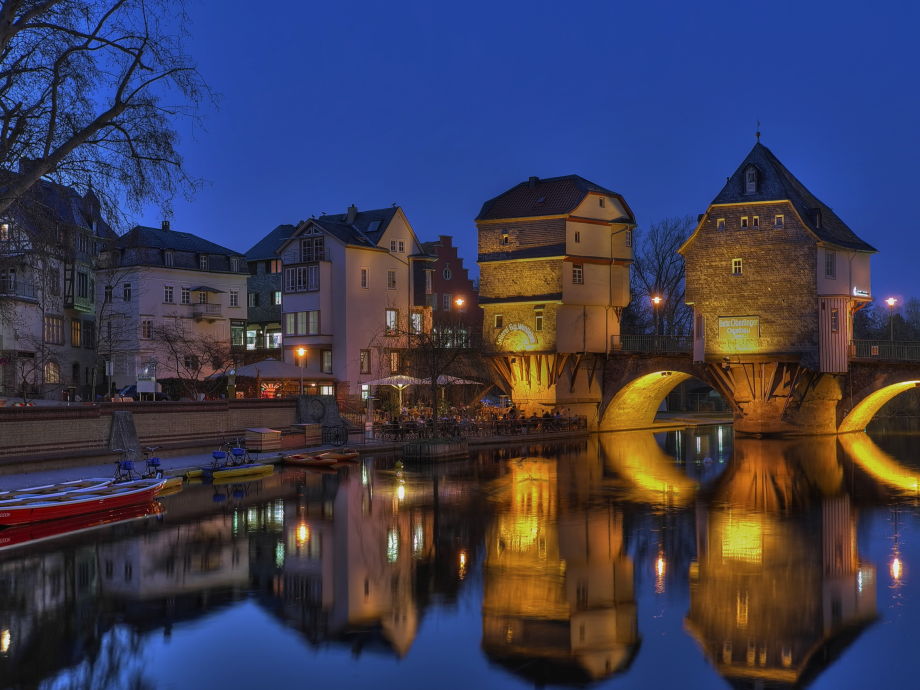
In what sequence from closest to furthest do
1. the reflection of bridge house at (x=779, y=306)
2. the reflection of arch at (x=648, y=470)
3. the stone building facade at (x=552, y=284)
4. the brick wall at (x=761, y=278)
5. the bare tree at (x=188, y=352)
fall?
the reflection of arch at (x=648, y=470), the brick wall at (x=761, y=278), the reflection of bridge house at (x=779, y=306), the stone building facade at (x=552, y=284), the bare tree at (x=188, y=352)

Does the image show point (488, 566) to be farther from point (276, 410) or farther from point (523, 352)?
point (523, 352)

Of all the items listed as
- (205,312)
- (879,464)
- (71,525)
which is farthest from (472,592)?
(205,312)

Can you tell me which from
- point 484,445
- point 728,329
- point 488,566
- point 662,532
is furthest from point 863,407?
point 488,566

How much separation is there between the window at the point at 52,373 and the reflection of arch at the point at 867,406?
44068mm

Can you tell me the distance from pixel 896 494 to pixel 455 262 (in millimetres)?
46256

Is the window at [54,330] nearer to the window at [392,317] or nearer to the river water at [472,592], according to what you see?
the window at [392,317]

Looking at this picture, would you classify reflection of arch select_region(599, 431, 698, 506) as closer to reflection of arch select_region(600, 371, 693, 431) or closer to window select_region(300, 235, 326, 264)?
reflection of arch select_region(600, 371, 693, 431)

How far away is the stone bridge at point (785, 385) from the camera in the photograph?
52.4m

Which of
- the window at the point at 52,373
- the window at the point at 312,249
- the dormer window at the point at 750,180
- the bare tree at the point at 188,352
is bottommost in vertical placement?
the window at the point at 52,373

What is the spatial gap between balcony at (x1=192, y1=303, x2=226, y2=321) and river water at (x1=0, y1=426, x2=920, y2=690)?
123 feet

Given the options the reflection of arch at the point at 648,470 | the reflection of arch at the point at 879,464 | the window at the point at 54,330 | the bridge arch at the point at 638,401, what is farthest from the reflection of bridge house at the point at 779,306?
the window at the point at 54,330

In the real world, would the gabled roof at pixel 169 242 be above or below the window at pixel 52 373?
above

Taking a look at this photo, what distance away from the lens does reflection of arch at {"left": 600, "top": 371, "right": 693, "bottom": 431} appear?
5988 cm

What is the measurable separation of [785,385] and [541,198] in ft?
54.9
